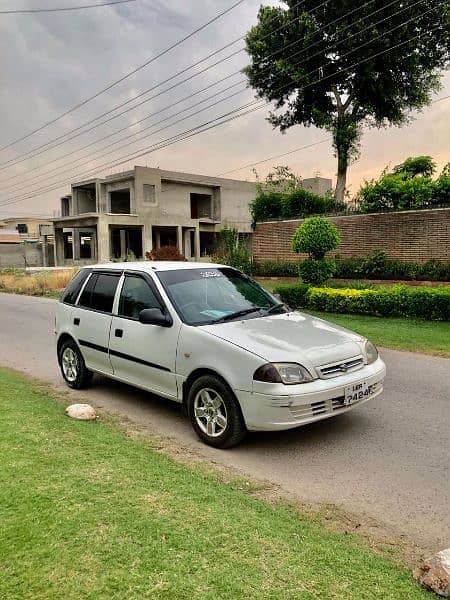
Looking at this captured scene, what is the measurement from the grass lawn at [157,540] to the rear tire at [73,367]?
8.21 feet

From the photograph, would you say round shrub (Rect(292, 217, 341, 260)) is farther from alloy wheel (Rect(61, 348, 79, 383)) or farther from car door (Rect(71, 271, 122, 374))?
alloy wheel (Rect(61, 348, 79, 383))

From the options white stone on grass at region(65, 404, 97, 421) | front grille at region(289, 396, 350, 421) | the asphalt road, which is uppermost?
front grille at region(289, 396, 350, 421)

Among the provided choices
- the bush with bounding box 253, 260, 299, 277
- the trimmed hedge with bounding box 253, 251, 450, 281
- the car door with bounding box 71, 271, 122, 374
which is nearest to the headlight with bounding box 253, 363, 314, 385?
the car door with bounding box 71, 271, 122, 374

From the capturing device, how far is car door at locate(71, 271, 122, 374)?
604 cm

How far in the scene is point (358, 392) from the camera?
4.61 m

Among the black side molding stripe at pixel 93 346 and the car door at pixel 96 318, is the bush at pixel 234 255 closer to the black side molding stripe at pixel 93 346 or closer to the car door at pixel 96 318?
the car door at pixel 96 318

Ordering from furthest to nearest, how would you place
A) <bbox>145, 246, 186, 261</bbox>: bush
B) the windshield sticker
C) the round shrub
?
<bbox>145, 246, 186, 261</bbox>: bush
the round shrub
the windshield sticker

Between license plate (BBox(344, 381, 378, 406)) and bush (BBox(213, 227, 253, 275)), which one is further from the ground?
bush (BBox(213, 227, 253, 275))

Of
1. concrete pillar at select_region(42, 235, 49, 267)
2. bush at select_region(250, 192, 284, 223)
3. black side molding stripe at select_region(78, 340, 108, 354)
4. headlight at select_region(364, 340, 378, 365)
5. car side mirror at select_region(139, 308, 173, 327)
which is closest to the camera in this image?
headlight at select_region(364, 340, 378, 365)

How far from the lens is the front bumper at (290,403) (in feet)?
13.6

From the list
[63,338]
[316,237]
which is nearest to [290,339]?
[63,338]

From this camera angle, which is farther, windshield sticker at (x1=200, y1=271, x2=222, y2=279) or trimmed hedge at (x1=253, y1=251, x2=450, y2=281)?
trimmed hedge at (x1=253, y1=251, x2=450, y2=281)

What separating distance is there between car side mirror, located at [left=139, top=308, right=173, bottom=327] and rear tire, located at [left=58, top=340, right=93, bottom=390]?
190 cm

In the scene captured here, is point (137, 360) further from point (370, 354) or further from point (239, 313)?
point (370, 354)
